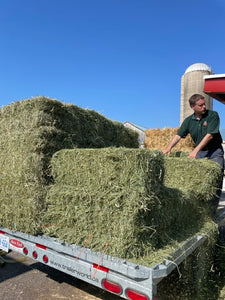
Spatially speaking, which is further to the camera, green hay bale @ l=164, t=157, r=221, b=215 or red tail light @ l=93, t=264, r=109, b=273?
green hay bale @ l=164, t=157, r=221, b=215

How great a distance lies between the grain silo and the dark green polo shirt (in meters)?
6.40

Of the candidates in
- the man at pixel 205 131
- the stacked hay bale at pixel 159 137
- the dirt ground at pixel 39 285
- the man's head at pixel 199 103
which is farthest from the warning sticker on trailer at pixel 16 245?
the stacked hay bale at pixel 159 137

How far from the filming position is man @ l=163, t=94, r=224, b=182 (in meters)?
3.61

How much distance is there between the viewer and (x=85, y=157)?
2.45 metres

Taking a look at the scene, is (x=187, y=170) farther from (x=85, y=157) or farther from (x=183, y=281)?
(x=85, y=157)

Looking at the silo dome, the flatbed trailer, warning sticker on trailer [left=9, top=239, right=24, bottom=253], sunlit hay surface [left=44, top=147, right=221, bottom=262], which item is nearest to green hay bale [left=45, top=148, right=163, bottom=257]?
sunlit hay surface [left=44, top=147, right=221, bottom=262]

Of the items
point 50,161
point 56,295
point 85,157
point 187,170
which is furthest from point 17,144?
point 187,170

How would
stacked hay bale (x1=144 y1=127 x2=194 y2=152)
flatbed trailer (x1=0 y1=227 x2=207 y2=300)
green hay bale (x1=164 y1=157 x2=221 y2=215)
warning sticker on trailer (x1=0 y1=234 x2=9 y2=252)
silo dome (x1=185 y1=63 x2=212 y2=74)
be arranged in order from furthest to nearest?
stacked hay bale (x1=144 y1=127 x2=194 y2=152)
silo dome (x1=185 y1=63 x2=212 y2=74)
green hay bale (x1=164 y1=157 x2=221 y2=215)
warning sticker on trailer (x1=0 y1=234 x2=9 y2=252)
flatbed trailer (x1=0 y1=227 x2=207 y2=300)

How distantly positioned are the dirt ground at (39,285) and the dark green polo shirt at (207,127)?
2.72 m

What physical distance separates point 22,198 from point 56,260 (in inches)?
35.0

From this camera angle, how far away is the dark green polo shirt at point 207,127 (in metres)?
3.63

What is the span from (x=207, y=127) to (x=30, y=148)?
277cm

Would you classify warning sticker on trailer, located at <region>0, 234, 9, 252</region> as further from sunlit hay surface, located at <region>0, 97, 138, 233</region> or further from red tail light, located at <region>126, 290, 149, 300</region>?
red tail light, located at <region>126, 290, 149, 300</region>

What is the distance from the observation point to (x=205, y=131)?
12.4 feet
